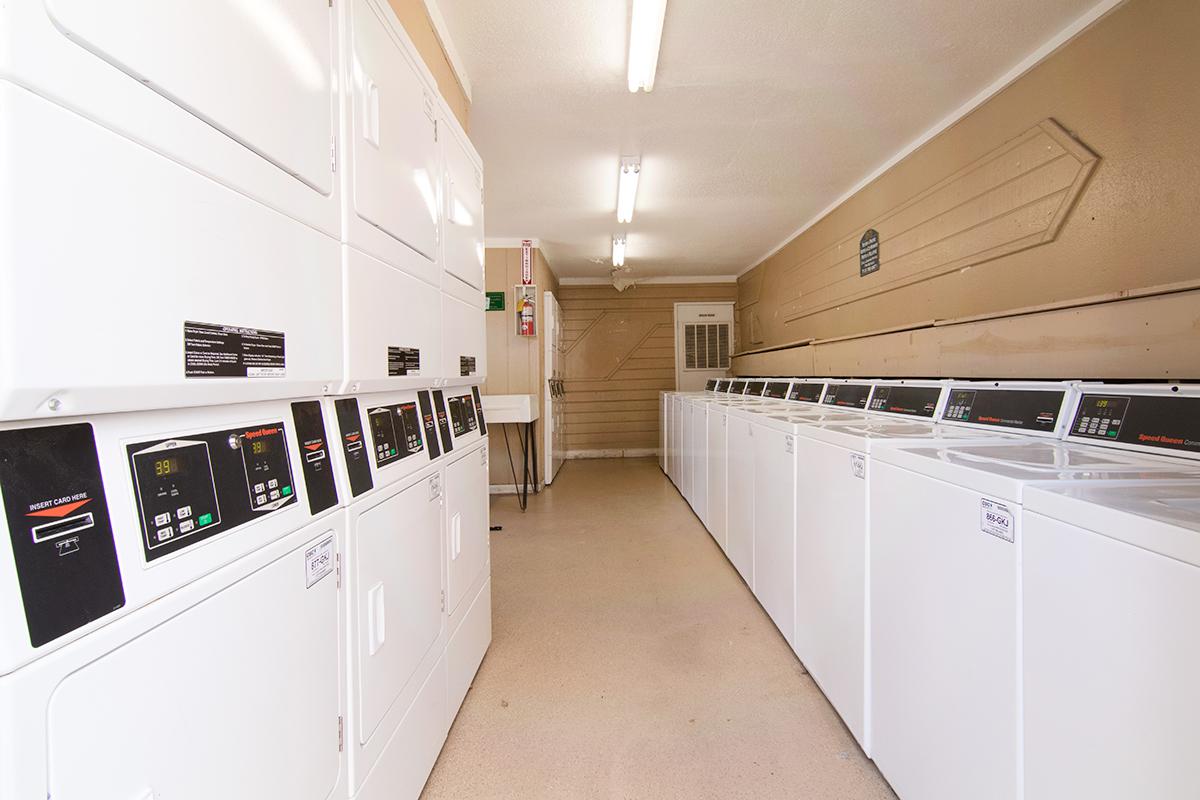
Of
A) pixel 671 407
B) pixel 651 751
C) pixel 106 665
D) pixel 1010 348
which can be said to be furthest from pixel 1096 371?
pixel 671 407

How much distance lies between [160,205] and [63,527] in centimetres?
40

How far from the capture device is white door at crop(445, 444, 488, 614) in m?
1.76

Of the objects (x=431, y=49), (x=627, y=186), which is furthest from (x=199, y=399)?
(x=627, y=186)

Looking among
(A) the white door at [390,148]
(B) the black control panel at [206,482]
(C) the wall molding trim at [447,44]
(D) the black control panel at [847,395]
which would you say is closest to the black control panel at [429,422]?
(A) the white door at [390,148]

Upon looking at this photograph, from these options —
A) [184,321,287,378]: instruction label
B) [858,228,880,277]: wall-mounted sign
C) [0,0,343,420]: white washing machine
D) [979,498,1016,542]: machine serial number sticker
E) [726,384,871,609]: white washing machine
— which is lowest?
[726,384,871,609]: white washing machine

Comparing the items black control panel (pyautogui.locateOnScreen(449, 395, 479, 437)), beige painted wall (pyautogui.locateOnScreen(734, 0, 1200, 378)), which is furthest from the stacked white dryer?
beige painted wall (pyautogui.locateOnScreen(734, 0, 1200, 378))

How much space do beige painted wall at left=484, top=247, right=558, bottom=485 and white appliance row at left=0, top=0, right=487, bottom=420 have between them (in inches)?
156

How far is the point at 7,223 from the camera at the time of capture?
457mm

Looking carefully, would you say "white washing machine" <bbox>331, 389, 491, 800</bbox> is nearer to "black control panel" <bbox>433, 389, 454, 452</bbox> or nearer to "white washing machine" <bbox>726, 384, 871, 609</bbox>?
"black control panel" <bbox>433, 389, 454, 452</bbox>

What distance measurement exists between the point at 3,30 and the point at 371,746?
1315mm

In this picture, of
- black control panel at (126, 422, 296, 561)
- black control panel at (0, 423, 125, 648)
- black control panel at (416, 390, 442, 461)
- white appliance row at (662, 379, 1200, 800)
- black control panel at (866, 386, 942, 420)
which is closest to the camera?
black control panel at (0, 423, 125, 648)

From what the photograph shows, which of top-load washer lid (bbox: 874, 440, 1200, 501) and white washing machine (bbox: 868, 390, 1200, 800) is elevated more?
top-load washer lid (bbox: 874, 440, 1200, 501)

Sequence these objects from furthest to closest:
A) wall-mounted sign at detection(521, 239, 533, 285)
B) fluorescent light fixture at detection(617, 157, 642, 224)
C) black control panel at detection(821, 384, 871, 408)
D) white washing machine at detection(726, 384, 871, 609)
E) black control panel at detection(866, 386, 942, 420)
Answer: wall-mounted sign at detection(521, 239, 533, 285), fluorescent light fixture at detection(617, 157, 642, 224), black control panel at detection(821, 384, 871, 408), black control panel at detection(866, 386, 942, 420), white washing machine at detection(726, 384, 871, 609)

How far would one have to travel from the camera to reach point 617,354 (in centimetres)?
739
